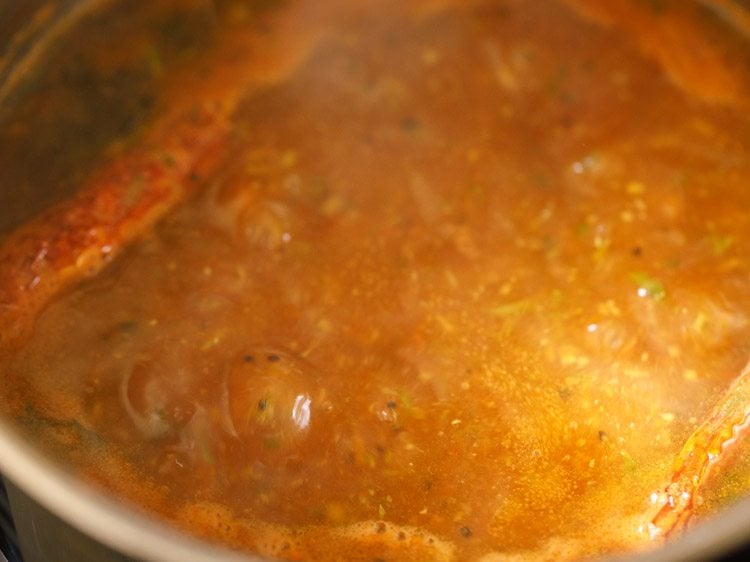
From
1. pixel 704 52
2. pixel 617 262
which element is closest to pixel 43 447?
pixel 617 262

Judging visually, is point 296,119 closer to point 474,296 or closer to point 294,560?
point 474,296

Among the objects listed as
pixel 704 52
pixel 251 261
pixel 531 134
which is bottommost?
pixel 704 52

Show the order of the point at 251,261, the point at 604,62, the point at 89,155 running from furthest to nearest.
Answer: the point at 604,62 < the point at 89,155 < the point at 251,261

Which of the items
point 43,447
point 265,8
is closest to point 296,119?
point 265,8

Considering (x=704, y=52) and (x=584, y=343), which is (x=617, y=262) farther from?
(x=704, y=52)

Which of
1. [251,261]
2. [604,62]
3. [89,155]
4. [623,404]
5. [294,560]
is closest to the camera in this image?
[294,560]

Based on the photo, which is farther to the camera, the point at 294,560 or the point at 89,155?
the point at 89,155

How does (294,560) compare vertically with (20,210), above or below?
below
